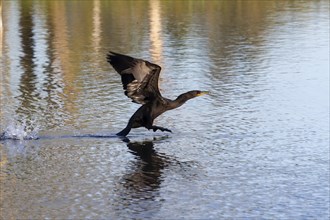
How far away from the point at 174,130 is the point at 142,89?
38.8 inches

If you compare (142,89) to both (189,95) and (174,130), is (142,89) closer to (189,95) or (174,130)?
(189,95)

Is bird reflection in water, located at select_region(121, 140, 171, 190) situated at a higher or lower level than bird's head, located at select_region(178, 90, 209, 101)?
lower

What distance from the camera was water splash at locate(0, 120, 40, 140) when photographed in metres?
11.7

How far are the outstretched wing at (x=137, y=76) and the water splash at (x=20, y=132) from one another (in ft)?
4.37

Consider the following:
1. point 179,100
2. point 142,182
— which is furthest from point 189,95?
point 142,182

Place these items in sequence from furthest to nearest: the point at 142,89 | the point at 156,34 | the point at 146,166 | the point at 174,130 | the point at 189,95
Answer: the point at 156,34 < the point at 174,130 < the point at 189,95 < the point at 142,89 < the point at 146,166

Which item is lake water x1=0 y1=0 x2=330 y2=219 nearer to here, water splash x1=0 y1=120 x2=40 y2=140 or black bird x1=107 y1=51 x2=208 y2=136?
Result: water splash x1=0 y1=120 x2=40 y2=140

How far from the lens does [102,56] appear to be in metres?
19.5

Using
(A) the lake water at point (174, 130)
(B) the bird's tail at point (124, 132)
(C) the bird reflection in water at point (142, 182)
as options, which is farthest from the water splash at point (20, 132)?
(C) the bird reflection in water at point (142, 182)

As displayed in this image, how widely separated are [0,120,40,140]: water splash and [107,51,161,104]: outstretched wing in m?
1.33

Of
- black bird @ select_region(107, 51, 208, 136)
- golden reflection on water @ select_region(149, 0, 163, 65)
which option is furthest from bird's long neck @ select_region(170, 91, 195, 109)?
golden reflection on water @ select_region(149, 0, 163, 65)

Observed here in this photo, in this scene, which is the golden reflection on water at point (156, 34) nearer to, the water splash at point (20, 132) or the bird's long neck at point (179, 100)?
the water splash at point (20, 132)

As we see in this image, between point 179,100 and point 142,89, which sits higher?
point 142,89

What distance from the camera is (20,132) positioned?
11.7 m
